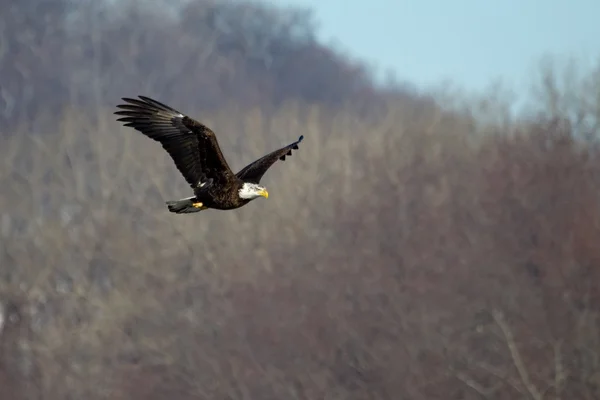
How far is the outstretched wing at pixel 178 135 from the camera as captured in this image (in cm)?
1246

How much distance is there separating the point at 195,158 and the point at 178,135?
8.5 inches

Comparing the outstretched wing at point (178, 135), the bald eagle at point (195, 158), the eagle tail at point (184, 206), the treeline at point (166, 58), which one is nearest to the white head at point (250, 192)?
the bald eagle at point (195, 158)

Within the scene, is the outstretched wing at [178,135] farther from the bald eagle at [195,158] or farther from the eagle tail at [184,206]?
the eagle tail at [184,206]

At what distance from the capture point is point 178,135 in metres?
12.7

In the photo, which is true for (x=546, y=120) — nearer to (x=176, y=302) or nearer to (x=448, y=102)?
(x=448, y=102)

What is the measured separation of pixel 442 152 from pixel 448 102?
8.02 ft

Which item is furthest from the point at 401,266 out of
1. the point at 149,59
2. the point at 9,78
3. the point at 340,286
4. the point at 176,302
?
the point at 149,59

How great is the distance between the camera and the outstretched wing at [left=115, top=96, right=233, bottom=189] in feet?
40.9

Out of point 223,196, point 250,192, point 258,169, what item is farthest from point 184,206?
point 258,169

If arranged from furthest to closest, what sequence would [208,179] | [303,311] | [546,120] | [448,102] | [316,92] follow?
[316,92] → [448,102] → [546,120] → [303,311] → [208,179]

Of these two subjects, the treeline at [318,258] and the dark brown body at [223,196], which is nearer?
the dark brown body at [223,196]

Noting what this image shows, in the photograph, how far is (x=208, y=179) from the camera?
492 inches

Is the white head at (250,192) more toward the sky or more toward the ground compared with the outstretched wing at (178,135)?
more toward the ground

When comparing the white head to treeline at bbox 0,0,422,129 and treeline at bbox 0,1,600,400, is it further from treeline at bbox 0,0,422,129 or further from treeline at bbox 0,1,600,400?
treeline at bbox 0,0,422,129
